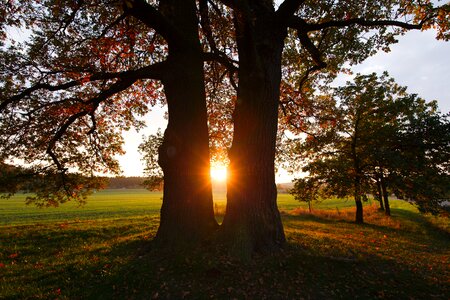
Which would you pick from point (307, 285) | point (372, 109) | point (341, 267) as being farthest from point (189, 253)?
point (372, 109)

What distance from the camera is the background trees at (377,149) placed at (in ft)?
53.0

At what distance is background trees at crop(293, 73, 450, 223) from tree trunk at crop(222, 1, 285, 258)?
6673mm

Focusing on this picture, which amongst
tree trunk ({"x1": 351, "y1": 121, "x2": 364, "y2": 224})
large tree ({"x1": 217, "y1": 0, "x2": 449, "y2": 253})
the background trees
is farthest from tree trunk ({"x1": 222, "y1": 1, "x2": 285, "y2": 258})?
tree trunk ({"x1": 351, "y1": 121, "x2": 364, "y2": 224})

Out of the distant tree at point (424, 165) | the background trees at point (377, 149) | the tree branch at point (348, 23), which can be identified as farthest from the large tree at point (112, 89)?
the distant tree at point (424, 165)

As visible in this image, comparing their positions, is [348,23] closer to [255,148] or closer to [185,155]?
[255,148]

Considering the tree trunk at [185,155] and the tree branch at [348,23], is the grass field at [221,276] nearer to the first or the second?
the tree trunk at [185,155]

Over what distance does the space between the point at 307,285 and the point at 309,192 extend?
55.2 feet

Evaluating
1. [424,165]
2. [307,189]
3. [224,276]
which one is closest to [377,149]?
[424,165]

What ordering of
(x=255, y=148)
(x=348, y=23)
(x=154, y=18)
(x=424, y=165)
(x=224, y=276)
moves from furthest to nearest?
(x=424, y=165) < (x=348, y=23) < (x=255, y=148) < (x=154, y=18) < (x=224, y=276)

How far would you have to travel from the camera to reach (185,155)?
24.0 feet

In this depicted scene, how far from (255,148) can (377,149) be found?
1452 centimetres

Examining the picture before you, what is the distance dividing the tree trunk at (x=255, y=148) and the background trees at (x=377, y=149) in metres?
6.67

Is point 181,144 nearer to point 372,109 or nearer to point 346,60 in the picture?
point 346,60

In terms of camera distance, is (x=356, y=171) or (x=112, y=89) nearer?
(x=112, y=89)
